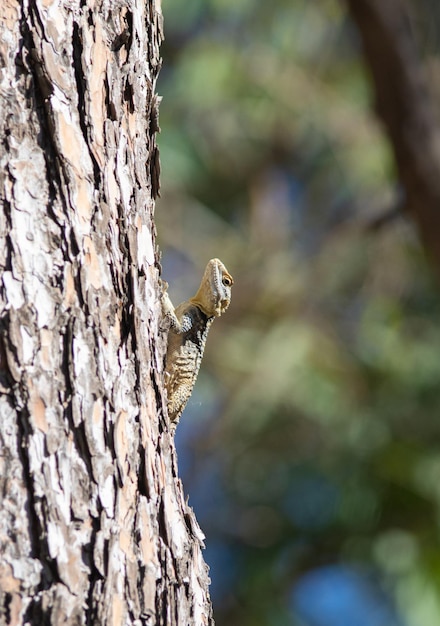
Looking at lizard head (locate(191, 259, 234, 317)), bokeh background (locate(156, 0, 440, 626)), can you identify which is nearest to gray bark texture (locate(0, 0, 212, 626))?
lizard head (locate(191, 259, 234, 317))

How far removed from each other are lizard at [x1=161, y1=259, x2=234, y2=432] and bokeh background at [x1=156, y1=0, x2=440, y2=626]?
431 centimetres

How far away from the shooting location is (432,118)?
502 cm

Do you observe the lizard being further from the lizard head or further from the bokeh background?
the bokeh background

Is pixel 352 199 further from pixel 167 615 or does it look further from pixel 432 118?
pixel 167 615

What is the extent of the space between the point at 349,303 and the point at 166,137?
2.39 m

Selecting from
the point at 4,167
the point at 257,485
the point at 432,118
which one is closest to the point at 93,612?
the point at 4,167

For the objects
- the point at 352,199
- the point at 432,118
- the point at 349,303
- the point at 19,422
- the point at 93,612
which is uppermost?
the point at 352,199

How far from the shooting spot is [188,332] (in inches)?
127

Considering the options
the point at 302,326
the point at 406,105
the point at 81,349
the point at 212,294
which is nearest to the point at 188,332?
the point at 212,294

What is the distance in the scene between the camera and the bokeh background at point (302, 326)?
783 centimetres

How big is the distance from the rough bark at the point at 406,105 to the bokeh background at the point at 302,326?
2333 mm

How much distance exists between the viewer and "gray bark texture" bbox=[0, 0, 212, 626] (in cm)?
169

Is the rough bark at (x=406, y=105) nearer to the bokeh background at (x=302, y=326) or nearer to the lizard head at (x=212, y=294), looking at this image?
the lizard head at (x=212, y=294)

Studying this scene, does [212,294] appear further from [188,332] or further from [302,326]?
[302,326]
